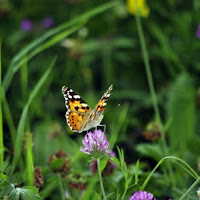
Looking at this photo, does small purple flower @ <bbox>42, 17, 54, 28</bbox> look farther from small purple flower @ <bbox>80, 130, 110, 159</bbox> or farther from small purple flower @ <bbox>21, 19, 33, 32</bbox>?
small purple flower @ <bbox>80, 130, 110, 159</bbox>

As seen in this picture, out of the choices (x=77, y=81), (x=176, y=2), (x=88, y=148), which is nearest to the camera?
(x=88, y=148)

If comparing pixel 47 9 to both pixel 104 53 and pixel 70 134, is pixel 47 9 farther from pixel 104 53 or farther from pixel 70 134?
pixel 70 134

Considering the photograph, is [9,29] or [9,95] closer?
[9,95]

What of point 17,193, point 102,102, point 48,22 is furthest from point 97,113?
point 48,22

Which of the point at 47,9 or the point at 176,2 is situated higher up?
the point at 47,9

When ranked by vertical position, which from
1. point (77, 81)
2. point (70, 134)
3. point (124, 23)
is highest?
point (124, 23)

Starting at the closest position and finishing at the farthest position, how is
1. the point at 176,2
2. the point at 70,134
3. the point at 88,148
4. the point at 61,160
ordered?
the point at 88,148, the point at 61,160, the point at 70,134, the point at 176,2

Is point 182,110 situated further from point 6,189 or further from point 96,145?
point 6,189

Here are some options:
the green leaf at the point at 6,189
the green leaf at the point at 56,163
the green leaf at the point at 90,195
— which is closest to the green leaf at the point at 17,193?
the green leaf at the point at 6,189

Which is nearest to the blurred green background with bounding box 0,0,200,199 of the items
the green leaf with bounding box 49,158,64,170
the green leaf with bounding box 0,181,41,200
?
the green leaf with bounding box 49,158,64,170

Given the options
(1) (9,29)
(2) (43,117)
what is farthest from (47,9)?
(2) (43,117)
